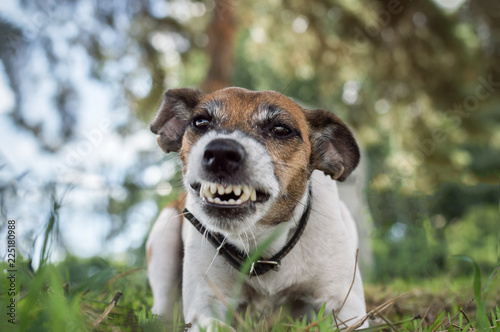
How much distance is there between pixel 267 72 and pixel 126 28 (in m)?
8.98

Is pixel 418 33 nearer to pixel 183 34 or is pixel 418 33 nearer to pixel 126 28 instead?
pixel 183 34

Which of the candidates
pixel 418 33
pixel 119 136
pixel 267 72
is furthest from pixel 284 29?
pixel 267 72

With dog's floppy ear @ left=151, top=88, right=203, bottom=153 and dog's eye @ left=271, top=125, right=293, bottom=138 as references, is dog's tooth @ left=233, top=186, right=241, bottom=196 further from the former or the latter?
dog's floppy ear @ left=151, top=88, right=203, bottom=153

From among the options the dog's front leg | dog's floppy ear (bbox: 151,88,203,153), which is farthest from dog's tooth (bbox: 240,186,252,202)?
dog's floppy ear (bbox: 151,88,203,153)

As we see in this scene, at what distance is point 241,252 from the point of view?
2383mm

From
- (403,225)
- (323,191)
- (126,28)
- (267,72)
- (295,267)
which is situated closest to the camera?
(295,267)

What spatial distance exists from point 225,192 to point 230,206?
0.07 metres

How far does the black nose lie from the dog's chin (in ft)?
0.35

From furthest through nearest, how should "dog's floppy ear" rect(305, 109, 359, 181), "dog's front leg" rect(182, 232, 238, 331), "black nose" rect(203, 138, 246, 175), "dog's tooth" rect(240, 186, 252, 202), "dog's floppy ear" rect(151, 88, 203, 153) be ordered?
"dog's floppy ear" rect(151, 88, 203, 153), "dog's floppy ear" rect(305, 109, 359, 181), "dog's front leg" rect(182, 232, 238, 331), "dog's tooth" rect(240, 186, 252, 202), "black nose" rect(203, 138, 246, 175)

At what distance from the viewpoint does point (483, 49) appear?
9.19 m

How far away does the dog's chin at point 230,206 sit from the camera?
2.04 metres

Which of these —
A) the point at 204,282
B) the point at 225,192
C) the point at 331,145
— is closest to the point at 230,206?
the point at 225,192

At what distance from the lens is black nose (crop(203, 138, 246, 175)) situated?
192cm

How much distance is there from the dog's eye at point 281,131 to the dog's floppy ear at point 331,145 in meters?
0.27
